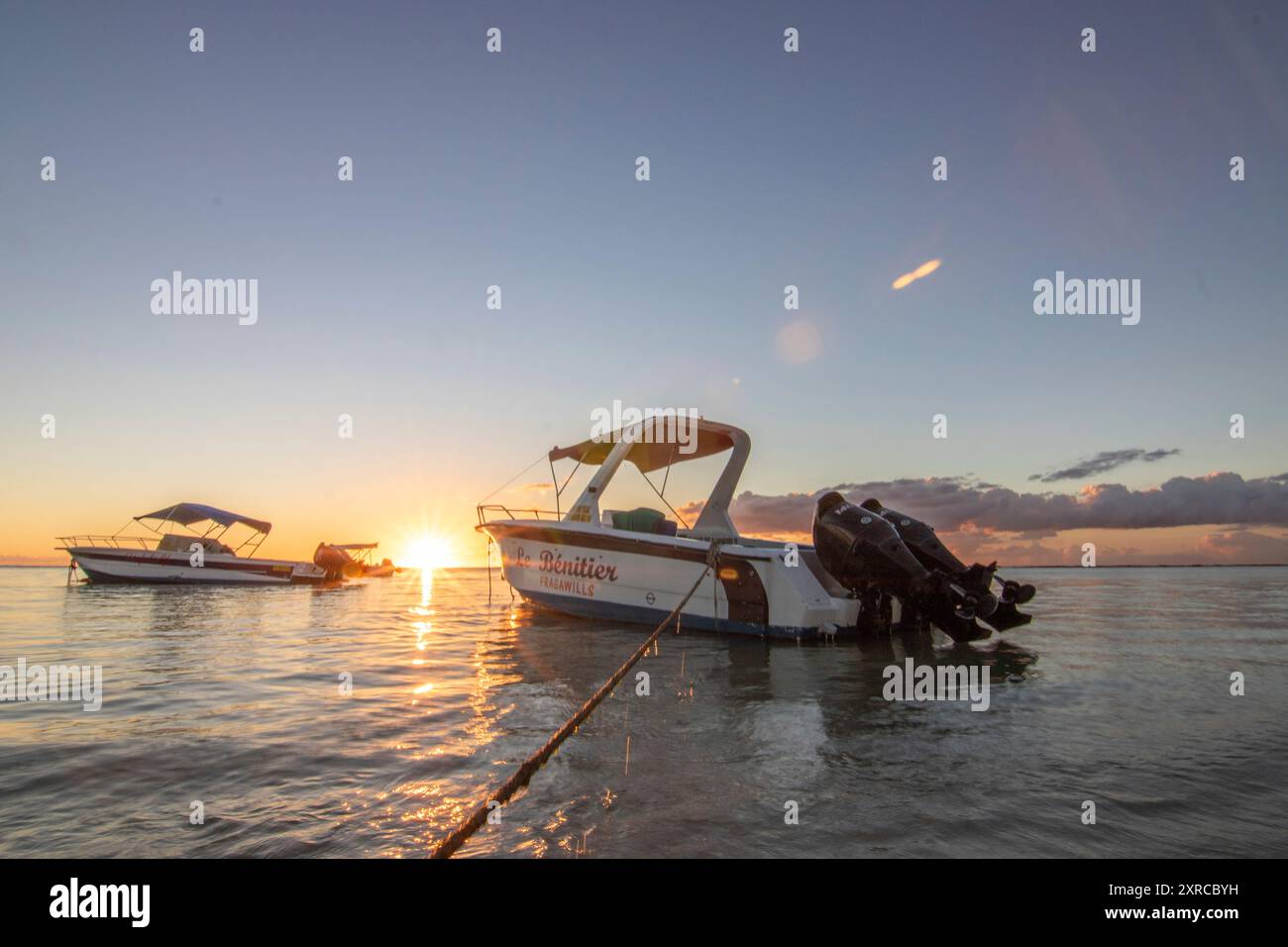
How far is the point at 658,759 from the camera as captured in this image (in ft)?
16.4

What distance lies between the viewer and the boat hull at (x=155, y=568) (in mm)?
37125

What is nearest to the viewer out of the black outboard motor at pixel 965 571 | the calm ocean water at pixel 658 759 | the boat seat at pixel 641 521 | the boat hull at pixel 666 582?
the calm ocean water at pixel 658 759

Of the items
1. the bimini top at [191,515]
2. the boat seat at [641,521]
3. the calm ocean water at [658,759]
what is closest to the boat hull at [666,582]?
the boat seat at [641,521]

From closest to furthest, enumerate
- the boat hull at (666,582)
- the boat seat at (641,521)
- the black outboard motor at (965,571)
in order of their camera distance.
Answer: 1. the black outboard motor at (965,571)
2. the boat hull at (666,582)
3. the boat seat at (641,521)

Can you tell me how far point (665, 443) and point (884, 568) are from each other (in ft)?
23.6

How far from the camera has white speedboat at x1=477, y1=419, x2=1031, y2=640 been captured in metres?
10.4

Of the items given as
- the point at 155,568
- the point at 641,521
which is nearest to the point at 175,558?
the point at 155,568

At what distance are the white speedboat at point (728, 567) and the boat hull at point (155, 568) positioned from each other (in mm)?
29557

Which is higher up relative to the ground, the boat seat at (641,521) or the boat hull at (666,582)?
the boat seat at (641,521)

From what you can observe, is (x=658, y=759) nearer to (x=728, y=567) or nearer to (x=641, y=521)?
(x=728, y=567)

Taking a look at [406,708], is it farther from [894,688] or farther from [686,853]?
[894,688]

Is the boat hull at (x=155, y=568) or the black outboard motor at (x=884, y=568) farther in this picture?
the boat hull at (x=155, y=568)

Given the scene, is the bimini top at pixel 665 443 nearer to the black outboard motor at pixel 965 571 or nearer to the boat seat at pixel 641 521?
the boat seat at pixel 641 521

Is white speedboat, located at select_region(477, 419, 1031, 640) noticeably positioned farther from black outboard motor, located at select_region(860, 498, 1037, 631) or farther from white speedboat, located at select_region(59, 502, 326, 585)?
white speedboat, located at select_region(59, 502, 326, 585)
